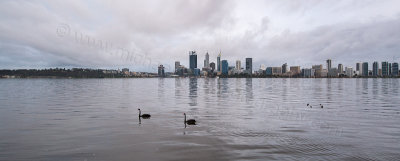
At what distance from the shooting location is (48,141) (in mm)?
21141

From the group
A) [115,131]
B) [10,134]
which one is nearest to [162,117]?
[115,131]

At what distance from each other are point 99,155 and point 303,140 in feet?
49.1

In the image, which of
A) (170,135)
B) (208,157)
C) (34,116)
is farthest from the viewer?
(34,116)

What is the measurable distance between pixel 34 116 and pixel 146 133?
1863cm

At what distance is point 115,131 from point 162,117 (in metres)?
8.92

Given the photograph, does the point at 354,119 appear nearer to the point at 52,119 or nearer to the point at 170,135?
the point at 170,135

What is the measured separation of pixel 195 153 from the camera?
60.0 ft

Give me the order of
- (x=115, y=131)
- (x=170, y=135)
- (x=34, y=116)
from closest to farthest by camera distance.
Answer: (x=170, y=135), (x=115, y=131), (x=34, y=116)

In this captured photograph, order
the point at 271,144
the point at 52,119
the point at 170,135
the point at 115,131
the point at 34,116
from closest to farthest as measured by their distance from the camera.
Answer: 1. the point at 271,144
2. the point at 170,135
3. the point at 115,131
4. the point at 52,119
5. the point at 34,116

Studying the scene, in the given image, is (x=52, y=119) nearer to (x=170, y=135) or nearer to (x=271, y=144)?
(x=170, y=135)

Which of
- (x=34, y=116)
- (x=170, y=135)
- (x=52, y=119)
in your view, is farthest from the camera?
(x=34, y=116)

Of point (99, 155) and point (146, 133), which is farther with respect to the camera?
point (146, 133)

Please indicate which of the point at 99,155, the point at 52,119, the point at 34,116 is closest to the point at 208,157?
the point at 99,155

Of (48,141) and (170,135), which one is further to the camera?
(170,135)
